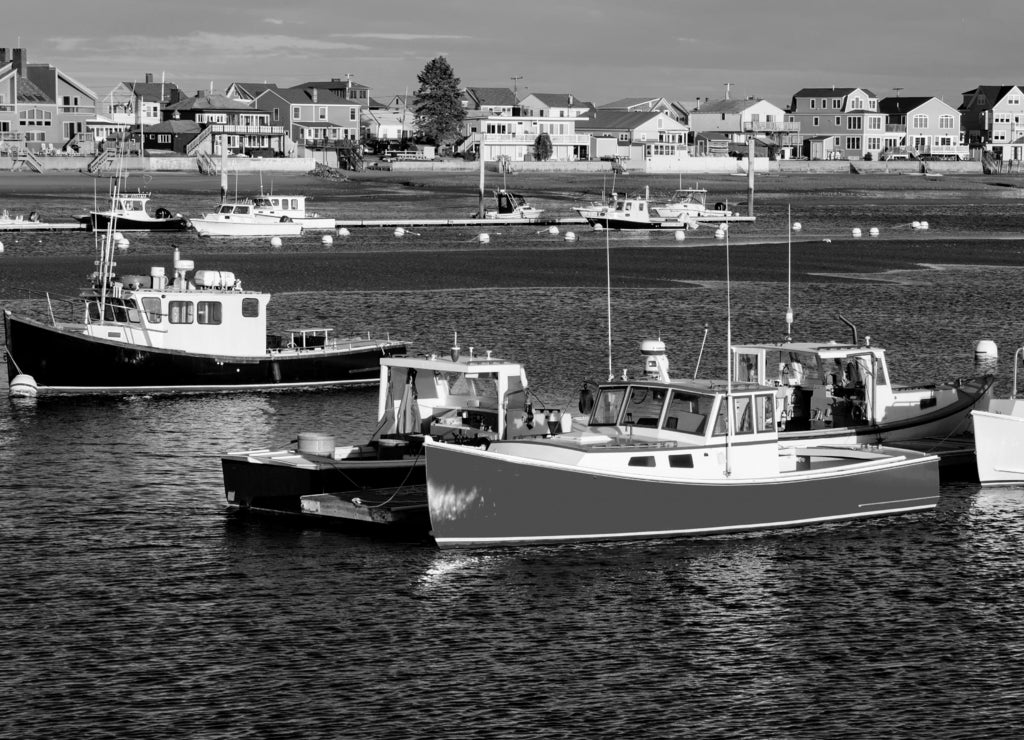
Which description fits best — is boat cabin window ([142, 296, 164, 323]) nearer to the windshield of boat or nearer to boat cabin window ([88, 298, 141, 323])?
boat cabin window ([88, 298, 141, 323])

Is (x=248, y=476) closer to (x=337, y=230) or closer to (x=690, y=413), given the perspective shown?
(x=690, y=413)

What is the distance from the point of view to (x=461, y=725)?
2238 cm

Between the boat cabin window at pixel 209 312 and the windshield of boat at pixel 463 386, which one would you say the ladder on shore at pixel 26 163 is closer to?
the boat cabin window at pixel 209 312

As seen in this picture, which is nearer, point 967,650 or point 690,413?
point 967,650

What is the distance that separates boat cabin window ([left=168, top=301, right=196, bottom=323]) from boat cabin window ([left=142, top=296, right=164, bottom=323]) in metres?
0.32

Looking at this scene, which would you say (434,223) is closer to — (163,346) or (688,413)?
(163,346)

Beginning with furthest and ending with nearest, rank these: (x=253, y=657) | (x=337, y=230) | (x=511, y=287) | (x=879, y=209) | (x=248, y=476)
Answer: (x=879, y=209), (x=337, y=230), (x=511, y=287), (x=248, y=476), (x=253, y=657)

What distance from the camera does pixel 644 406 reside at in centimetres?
3197

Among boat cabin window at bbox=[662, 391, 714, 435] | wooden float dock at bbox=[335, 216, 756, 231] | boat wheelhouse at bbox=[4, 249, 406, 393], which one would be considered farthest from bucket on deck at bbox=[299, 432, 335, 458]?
wooden float dock at bbox=[335, 216, 756, 231]

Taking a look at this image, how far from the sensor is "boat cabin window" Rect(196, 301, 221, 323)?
49.1 meters

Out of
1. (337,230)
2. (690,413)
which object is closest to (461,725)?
(690,413)

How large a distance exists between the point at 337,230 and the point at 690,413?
9485 cm

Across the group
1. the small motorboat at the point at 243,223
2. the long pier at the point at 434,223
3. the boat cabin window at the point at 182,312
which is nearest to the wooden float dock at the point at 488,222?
the long pier at the point at 434,223

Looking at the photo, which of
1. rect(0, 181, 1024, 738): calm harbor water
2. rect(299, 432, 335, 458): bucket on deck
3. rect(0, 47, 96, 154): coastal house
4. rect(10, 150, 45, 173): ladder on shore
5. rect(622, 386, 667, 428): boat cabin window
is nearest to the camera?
rect(0, 181, 1024, 738): calm harbor water
